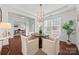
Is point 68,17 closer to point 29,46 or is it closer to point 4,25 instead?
point 29,46

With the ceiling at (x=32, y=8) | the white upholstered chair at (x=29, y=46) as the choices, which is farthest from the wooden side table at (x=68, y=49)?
the ceiling at (x=32, y=8)

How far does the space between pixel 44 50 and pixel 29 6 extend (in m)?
0.90

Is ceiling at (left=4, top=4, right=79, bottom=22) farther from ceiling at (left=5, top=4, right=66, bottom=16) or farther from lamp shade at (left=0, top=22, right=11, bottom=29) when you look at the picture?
lamp shade at (left=0, top=22, right=11, bottom=29)

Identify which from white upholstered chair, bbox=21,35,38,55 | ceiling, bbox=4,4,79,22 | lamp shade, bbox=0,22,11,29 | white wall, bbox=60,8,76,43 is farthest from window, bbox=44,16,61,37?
lamp shade, bbox=0,22,11,29

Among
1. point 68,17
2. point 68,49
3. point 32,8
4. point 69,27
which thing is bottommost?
point 68,49

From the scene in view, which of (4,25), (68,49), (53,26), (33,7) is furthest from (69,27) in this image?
(4,25)

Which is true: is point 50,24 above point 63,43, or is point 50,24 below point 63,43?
above

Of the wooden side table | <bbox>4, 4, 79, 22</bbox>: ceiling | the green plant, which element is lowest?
the wooden side table

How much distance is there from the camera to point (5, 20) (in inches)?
88.2

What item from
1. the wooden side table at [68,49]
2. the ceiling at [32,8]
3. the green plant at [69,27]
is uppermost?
the ceiling at [32,8]

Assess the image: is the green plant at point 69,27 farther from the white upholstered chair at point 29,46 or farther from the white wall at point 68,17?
the white upholstered chair at point 29,46
